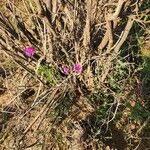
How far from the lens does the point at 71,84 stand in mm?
2527

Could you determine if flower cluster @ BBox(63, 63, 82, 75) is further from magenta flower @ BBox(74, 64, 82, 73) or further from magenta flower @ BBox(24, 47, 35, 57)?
magenta flower @ BBox(24, 47, 35, 57)

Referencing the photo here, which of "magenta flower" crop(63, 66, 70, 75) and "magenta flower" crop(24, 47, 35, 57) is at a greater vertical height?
"magenta flower" crop(24, 47, 35, 57)

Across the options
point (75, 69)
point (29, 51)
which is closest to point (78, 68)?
point (75, 69)

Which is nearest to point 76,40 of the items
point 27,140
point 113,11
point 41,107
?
point 113,11

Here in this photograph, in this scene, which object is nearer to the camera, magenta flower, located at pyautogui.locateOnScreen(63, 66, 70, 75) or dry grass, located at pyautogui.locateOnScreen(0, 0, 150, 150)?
dry grass, located at pyautogui.locateOnScreen(0, 0, 150, 150)

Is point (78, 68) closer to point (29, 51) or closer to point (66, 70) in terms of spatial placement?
point (66, 70)

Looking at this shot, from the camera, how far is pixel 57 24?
7.72 ft

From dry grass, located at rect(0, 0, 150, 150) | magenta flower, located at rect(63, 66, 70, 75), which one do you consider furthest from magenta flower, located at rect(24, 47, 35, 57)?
magenta flower, located at rect(63, 66, 70, 75)

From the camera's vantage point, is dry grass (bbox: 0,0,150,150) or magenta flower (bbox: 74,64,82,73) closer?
dry grass (bbox: 0,0,150,150)

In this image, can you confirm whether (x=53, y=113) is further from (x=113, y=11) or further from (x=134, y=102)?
(x=113, y=11)

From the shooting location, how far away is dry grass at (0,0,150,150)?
Answer: 2342 millimetres

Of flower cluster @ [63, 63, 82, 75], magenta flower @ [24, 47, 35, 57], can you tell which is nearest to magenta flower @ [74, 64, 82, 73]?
flower cluster @ [63, 63, 82, 75]

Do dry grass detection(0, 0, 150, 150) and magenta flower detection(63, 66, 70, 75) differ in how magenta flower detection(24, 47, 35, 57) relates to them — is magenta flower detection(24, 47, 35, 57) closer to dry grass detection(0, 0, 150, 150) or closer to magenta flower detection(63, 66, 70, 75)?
dry grass detection(0, 0, 150, 150)

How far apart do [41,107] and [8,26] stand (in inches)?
18.5
